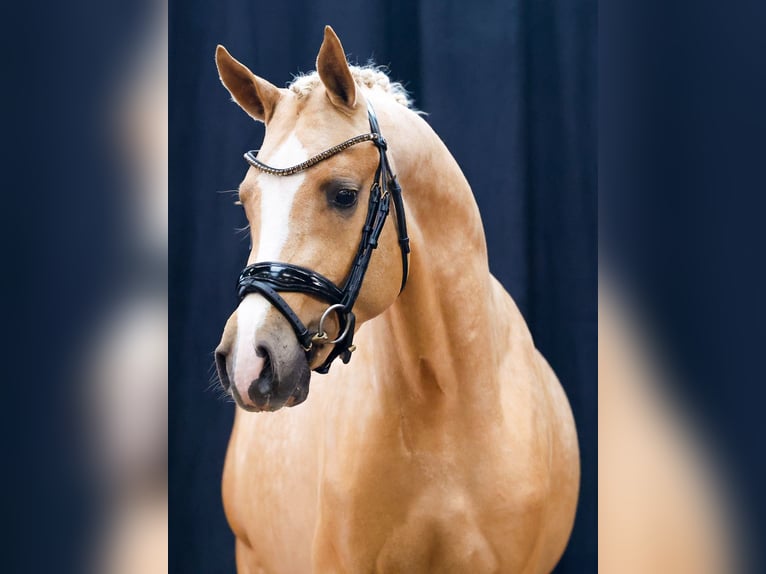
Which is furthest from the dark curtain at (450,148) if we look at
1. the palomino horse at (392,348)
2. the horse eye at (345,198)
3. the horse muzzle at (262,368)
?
the horse muzzle at (262,368)

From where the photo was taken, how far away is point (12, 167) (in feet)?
1.98

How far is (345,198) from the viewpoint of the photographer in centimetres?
109

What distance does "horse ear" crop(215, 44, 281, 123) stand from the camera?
3.83 ft

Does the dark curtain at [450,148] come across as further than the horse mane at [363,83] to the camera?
Yes

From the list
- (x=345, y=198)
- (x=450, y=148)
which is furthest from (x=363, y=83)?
(x=450, y=148)

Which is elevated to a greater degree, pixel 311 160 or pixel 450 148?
pixel 450 148

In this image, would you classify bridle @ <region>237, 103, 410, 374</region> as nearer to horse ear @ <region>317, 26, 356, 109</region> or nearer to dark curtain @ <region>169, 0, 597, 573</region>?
horse ear @ <region>317, 26, 356, 109</region>

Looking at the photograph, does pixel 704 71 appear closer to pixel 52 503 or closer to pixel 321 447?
pixel 52 503

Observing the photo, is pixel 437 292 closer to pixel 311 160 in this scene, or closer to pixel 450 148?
pixel 311 160

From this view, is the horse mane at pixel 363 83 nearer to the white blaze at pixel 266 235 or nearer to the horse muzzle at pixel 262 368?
the white blaze at pixel 266 235

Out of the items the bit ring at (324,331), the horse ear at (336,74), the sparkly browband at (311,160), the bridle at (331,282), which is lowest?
the bit ring at (324,331)

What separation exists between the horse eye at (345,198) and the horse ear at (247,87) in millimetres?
190

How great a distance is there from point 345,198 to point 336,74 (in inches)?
6.7

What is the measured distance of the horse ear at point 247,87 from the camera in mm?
1168
